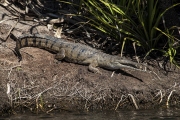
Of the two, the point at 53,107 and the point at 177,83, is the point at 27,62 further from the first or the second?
the point at 177,83

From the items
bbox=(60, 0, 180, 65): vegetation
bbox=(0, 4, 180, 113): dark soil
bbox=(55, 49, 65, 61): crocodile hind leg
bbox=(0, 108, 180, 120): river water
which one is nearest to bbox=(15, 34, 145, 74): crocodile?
bbox=(55, 49, 65, 61): crocodile hind leg

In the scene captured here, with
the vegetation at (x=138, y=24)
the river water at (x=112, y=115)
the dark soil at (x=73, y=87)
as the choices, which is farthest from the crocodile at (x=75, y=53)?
the river water at (x=112, y=115)

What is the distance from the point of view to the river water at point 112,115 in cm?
765

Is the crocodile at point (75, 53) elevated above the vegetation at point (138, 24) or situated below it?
below

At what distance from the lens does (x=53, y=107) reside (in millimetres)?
8008

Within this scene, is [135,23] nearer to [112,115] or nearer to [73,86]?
[73,86]

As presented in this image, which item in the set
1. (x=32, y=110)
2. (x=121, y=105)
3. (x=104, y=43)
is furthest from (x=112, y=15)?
(x=32, y=110)

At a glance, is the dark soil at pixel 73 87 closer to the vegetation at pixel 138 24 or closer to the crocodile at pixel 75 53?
the crocodile at pixel 75 53

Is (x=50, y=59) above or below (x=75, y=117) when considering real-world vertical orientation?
above

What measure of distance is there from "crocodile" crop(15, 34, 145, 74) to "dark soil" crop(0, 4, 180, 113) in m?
0.13

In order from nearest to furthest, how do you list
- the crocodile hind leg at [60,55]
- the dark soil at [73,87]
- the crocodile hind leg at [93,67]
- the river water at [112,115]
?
the river water at [112,115]
the dark soil at [73,87]
the crocodile hind leg at [93,67]
the crocodile hind leg at [60,55]

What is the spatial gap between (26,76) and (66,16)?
232 cm

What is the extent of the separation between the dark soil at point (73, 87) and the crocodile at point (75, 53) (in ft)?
0.44

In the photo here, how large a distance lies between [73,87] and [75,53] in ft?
3.38
